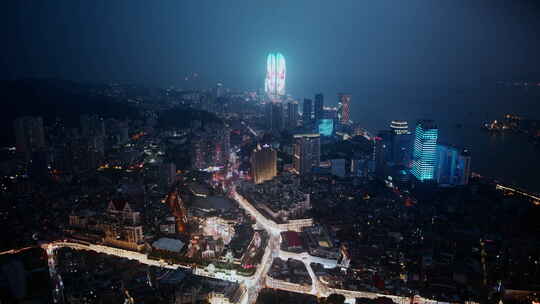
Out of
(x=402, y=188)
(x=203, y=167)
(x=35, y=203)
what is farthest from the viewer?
(x=203, y=167)

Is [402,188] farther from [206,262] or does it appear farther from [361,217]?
[206,262]

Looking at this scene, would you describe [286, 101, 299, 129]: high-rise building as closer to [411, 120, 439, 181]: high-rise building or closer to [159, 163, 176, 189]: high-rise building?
[411, 120, 439, 181]: high-rise building

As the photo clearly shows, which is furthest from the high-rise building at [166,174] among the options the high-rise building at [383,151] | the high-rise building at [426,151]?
the high-rise building at [426,151]

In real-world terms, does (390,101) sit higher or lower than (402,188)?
higher

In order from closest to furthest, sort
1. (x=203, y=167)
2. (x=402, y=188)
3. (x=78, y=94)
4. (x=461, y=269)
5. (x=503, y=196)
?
(x=461, y=269) → (x=503, y=196) → (x=402, y=188) → (x=203, y=167) → (x=78, y=94)

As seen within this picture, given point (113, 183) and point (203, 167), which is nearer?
point (113, 183)

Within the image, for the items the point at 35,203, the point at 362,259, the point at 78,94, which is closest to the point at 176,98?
the point at 78,94

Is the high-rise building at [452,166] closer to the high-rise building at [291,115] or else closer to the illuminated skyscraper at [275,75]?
the high-rise building at [291,115]

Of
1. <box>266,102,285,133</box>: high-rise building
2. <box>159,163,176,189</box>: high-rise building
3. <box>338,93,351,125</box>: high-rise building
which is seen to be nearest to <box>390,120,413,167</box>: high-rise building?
<box>266,102,285,133</box>: high-rise building
